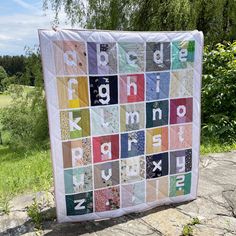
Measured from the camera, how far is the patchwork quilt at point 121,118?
2.29 metres

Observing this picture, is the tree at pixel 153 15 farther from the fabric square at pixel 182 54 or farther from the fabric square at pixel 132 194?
the fabric square at pixel 132 194

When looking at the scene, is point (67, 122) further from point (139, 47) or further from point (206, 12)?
point (206, 12)

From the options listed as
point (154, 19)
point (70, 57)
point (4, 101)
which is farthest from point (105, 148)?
point (4, 101)

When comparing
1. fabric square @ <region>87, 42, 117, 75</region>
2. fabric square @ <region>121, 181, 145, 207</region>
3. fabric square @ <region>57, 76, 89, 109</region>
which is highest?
fabric square @ <region>87, 42, 117, 75</region>

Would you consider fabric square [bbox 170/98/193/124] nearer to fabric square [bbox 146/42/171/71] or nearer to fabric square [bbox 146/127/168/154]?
fabric square [bbox 146/127/168/154]

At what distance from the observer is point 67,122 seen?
234 cm

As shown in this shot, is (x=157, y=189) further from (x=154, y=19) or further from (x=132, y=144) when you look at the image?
(x=154, y=19)

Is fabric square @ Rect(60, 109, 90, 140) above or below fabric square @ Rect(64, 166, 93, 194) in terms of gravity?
above

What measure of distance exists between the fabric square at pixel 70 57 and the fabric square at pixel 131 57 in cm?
28

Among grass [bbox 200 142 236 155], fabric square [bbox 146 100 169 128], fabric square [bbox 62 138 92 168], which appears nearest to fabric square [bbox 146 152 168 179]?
fabric square [bbox 146 100 169 128]

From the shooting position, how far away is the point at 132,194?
270cm

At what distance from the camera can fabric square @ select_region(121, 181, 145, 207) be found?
2666mm

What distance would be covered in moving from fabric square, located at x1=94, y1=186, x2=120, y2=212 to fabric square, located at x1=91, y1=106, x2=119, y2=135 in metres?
0.46

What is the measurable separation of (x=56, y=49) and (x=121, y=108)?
64 centimetres
